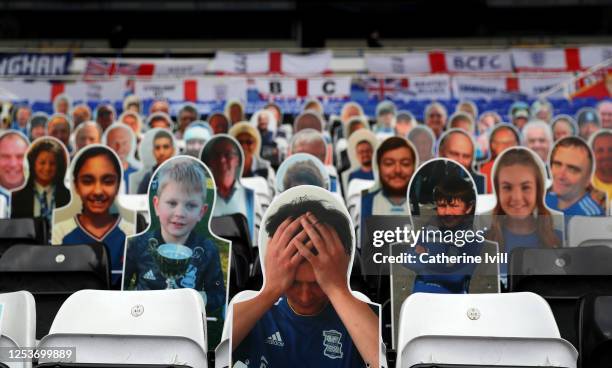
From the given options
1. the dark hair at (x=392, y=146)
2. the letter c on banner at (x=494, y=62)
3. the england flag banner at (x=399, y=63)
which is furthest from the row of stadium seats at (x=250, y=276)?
the letter c on banner at (x=494, y=62)

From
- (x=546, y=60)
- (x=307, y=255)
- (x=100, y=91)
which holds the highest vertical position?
(x=546, y=60)

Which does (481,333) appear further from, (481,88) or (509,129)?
(481,88)

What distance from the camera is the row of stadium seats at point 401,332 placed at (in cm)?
317

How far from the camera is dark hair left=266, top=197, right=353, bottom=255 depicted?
3.40 metres

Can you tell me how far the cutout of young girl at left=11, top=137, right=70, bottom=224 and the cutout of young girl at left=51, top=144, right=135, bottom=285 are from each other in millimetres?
805

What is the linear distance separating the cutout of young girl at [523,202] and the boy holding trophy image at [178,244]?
1.73 m

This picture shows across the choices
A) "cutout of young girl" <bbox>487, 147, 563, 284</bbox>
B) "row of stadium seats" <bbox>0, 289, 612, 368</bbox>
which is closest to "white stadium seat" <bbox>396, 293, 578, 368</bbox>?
"row of stadium seats" <bbox>0, 289, 612, 368</bbox>

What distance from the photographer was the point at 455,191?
4.41 metres

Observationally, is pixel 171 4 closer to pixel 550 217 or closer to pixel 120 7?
pixel 120 7

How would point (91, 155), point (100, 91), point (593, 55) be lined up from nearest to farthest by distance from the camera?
point (91, 155) → point (100, 91) → point (593, 55)

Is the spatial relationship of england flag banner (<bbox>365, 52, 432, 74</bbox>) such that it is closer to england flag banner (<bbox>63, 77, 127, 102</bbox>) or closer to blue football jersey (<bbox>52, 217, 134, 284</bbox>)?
england flag banner (<bbox>63, 77, 127, 102</bbox>)

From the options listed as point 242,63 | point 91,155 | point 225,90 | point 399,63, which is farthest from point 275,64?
point 91,155

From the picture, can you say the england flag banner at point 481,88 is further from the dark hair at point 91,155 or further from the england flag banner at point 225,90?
the dark hair at point 91,155

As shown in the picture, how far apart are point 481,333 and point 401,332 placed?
1.10 ft
